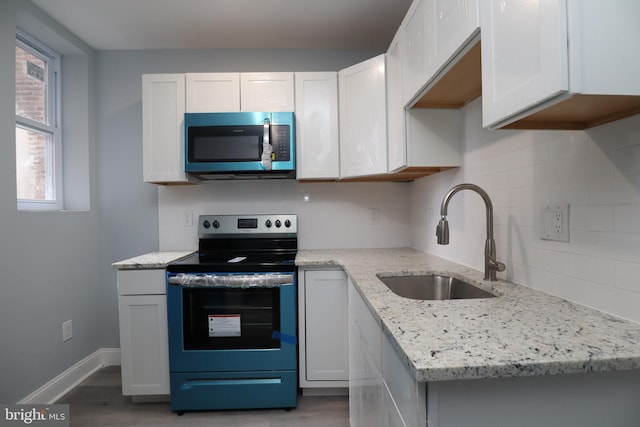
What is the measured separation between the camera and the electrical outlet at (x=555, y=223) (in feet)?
3.33

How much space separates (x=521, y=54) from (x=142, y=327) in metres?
2.24

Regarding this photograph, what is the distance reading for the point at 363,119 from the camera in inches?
79.9

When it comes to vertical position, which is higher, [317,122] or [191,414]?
[317,122]

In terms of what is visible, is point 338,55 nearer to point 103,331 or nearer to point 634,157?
point 634,157

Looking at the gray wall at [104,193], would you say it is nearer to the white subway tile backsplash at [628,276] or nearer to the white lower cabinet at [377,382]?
the white lower cabinet at [377,382]

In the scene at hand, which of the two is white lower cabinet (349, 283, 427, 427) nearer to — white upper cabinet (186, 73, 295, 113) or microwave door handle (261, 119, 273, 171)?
microwave door handle (261, 119, 273, 171)

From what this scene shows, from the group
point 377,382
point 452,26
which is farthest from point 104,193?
point 452,26

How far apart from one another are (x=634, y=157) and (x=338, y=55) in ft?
7.20

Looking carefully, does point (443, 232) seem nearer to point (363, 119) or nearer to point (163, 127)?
point (363, 119)

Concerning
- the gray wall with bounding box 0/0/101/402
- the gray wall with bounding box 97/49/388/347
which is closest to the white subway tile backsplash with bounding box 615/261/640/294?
the gray wall with bounding box 97/49/388/347

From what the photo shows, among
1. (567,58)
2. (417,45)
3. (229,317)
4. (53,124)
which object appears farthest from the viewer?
(53,124)

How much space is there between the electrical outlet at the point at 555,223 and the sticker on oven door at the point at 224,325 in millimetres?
1613

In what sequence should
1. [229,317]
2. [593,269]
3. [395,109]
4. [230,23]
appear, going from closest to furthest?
[593,269]
[395,109]
[229,317]
[230,23]

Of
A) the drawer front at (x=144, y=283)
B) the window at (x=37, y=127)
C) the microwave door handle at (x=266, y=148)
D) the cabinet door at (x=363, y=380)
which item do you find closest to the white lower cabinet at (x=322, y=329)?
the cabinet door at (x=363, y=380)
